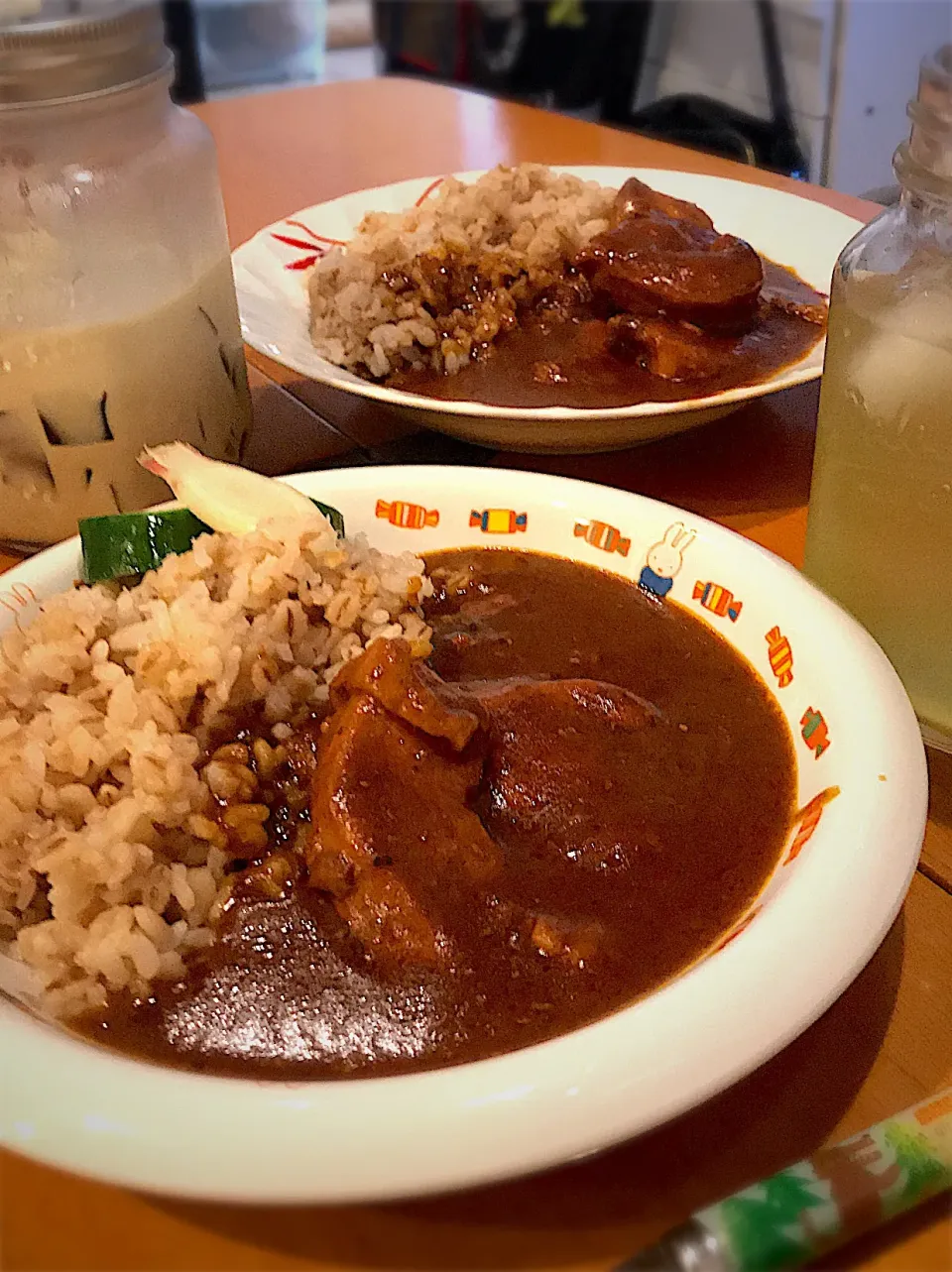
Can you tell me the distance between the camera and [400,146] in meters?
3.34

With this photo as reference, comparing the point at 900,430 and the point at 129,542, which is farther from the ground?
the point at 900,430

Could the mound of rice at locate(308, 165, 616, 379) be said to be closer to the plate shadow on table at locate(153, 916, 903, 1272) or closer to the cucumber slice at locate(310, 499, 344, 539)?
the cucumber slice at locate(310, 499, 344, 539)

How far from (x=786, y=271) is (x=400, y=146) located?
164cm

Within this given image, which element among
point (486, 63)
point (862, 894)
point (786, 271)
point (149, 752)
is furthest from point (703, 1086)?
point (486, 63)

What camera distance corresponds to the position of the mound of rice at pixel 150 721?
928 mm

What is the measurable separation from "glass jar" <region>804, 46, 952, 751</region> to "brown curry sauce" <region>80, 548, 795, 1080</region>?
0.17m

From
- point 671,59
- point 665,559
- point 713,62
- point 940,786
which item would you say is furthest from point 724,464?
point 671,59

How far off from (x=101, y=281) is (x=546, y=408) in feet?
2.01

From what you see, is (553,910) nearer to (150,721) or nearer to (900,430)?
(150,721)

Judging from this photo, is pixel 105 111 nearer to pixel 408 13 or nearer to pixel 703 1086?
pixel 703 1086

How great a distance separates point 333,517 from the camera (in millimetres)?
1360

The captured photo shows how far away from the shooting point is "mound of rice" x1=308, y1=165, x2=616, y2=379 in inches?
72.4

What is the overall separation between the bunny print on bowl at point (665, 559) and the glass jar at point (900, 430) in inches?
6.4

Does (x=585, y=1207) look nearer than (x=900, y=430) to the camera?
Yes
